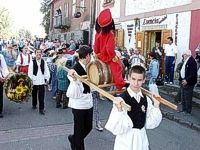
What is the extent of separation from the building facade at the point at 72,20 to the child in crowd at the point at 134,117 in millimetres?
21535

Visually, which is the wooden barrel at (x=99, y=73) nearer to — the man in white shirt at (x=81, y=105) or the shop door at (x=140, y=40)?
the man in white shirt at (x=81, y=105)

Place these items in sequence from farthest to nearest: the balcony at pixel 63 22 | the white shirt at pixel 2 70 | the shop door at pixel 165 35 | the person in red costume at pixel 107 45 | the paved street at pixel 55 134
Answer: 1. the balcony at pixel 63 22
2. the shop door at pixel 165 35
3. the white shirt at pixel 2 70
4. the paved street at pixel 55 134
5. the person in red costume at pixel 107 45

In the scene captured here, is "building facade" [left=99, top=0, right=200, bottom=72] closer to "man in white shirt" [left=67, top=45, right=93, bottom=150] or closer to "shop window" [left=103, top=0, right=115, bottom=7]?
"shop window" [left=103, top=0, right=115, bottom=7]

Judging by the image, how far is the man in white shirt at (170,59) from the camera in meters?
13.4

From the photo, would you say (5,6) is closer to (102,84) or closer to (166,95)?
(166,95)

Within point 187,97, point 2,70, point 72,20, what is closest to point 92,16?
point 72,20

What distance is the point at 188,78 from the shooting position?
9.24 m

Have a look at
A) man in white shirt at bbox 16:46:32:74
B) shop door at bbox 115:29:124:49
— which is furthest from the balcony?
man in white shirt at bbox 16:46:32:74

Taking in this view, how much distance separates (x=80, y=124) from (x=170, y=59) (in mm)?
8579

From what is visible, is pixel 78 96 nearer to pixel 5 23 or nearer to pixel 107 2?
pixel 107 2

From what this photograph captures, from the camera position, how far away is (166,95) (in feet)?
40.3

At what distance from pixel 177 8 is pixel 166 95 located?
387cm

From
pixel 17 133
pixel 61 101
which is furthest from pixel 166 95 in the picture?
pixel 17 133

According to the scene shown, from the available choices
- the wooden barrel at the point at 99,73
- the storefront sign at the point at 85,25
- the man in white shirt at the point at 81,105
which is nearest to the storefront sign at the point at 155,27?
the storefront sign at the point at 85,25
